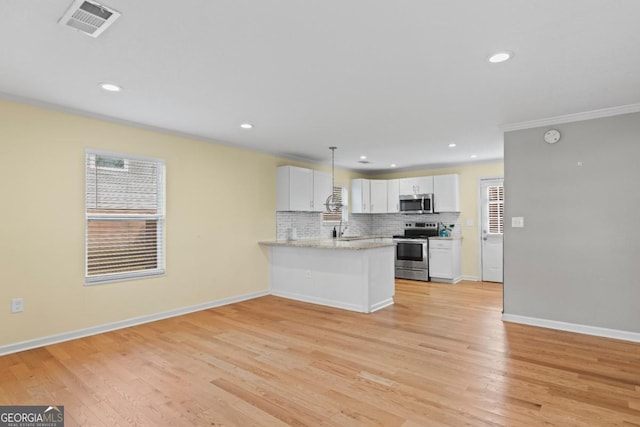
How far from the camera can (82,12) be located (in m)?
1.97

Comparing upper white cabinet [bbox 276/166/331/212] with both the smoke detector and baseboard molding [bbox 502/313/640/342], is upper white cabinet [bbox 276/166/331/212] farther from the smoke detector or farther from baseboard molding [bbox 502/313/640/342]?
the smoke detector

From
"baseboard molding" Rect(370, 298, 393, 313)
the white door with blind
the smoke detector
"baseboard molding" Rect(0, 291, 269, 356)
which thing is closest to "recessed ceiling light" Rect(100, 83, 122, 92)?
the smoke detector

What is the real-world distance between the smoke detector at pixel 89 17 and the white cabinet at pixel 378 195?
644cm

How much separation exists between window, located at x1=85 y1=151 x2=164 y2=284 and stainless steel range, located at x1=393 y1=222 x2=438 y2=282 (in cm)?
485

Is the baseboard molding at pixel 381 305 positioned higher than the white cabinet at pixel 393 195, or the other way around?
the white cabinet at pixel 393 195

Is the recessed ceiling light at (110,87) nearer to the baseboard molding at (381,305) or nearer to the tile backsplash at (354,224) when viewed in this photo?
the tile backsplash at (354,224)

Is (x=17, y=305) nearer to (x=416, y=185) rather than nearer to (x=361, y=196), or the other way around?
(x=361, y=196)

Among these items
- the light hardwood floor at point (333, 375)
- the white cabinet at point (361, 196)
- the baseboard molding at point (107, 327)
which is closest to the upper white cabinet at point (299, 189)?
the white cabinet at point (361, 196)

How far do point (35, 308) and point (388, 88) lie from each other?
4034 mm

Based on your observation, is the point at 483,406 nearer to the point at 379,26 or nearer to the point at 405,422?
the point at 405,422

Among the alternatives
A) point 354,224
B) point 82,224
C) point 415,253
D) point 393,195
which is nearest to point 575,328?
point 415,253

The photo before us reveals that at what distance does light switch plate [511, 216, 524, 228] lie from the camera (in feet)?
14.0

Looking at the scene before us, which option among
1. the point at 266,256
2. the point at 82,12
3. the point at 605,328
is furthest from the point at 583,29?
the point at 266,256

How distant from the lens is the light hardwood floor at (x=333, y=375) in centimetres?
224
